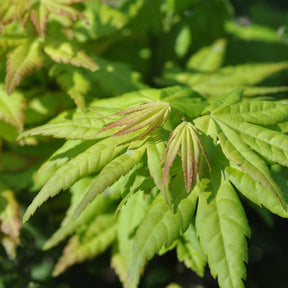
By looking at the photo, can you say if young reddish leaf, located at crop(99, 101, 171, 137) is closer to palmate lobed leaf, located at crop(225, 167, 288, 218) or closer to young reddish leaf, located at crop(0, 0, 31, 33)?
palmate lobed leaf, located at crop(225, 167, 288, 218)

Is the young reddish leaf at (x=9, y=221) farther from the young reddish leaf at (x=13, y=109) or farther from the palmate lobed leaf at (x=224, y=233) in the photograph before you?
the palmate lobed leaf at (x=224, y=233)

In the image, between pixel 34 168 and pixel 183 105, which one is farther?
pixel 34 168

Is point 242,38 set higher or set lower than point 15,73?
lower

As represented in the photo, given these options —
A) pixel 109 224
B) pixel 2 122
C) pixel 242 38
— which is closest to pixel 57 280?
pixel 109 224

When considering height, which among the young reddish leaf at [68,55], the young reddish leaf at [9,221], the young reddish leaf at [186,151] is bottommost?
the young reddish leaf at [9,221]

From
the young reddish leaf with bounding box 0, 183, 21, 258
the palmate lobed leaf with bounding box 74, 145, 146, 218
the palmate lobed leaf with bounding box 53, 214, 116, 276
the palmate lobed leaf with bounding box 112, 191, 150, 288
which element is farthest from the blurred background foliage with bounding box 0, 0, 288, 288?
the palmate lobed leaf with bounding box 74, 145, 146, 218

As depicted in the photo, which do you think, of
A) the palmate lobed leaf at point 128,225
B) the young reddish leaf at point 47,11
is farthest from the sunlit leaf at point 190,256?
the young reddish leaf at point 47,11

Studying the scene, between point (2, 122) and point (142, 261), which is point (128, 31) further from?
point (142, 261)
